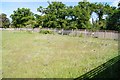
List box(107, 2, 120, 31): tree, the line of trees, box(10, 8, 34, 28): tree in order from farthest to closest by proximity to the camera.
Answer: box(10, 8, 34, 28): tree < the line of trees < box(107, 2, 120, 31): tree

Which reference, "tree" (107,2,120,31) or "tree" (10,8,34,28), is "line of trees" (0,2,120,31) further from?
"tree" (10,8,34,28)

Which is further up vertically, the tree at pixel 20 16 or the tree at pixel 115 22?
the tree at pixel 20 16

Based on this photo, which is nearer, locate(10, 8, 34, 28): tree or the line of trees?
the line of trees

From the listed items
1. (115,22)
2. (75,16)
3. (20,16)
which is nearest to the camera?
(115,22)

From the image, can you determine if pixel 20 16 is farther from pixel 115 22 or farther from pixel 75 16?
pixel 115 22

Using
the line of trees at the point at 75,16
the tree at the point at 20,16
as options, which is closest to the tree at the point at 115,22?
the line of trees at the point at 75,16

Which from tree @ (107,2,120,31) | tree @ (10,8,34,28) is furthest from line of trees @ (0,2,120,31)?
tree @ (10,8,34,28)

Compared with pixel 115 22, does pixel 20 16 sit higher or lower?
higher

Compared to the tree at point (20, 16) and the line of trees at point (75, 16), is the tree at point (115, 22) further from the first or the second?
the tree at point (20, 16)

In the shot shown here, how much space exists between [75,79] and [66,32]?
41558 millimetres

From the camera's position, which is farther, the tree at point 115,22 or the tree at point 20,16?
the tree at point 20,16

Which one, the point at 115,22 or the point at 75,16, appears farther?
the point at 75,16

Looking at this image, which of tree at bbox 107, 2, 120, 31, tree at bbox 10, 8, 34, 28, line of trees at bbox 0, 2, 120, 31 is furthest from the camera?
tree at bbox 10, 8, 34, 28

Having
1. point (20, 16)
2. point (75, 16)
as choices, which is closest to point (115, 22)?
point (75, 16)
